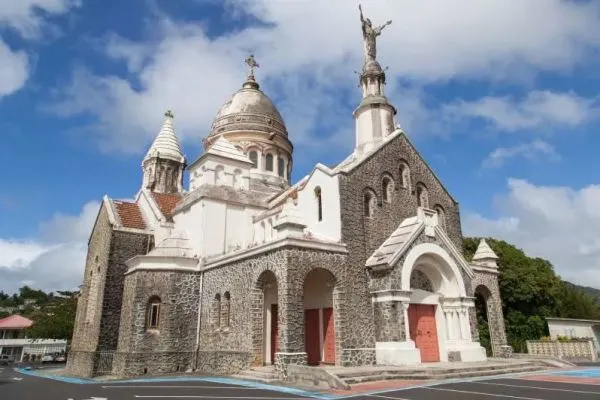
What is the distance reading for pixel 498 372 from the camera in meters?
16.3

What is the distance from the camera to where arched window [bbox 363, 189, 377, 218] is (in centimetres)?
1984

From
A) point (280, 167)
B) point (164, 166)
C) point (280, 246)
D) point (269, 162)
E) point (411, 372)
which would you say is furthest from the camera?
point (164, 166)

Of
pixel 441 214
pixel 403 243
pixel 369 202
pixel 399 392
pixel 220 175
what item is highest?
pixel 220 175

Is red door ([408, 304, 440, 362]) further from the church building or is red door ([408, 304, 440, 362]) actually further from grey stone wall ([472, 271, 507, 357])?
grey stone wall ([472, 271, 507, 357])

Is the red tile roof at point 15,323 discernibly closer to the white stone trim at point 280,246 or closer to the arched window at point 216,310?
the arched window at point 216,310

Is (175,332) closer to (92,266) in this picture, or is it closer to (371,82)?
(92,266)

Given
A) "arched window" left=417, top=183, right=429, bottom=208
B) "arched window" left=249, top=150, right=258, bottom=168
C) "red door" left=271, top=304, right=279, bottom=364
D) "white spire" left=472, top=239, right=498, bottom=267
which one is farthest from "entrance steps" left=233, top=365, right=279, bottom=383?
"arched window" left=249, top=150, right=258, bottom=168

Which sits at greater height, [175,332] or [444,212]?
[444,212]

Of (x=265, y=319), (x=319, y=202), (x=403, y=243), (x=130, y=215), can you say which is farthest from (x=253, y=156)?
(x=403, y=243)

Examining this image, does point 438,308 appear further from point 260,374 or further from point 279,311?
point 260,374

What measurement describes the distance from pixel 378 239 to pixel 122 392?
11.1m

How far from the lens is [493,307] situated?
74.5ft

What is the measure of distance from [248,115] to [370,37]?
10.9 meters

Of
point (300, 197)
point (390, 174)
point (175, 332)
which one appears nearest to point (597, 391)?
point (390, 174)
